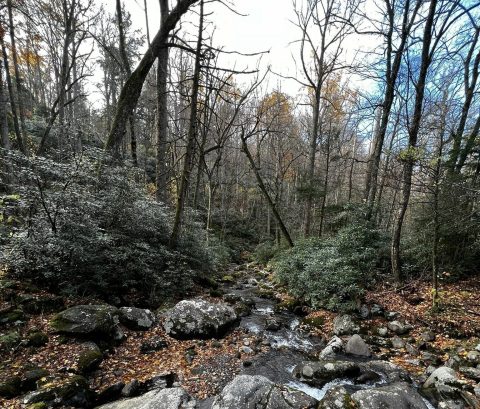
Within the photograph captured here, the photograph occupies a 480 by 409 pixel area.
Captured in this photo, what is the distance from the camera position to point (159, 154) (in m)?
9.64

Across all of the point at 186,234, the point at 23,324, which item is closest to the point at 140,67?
the point at 186,234

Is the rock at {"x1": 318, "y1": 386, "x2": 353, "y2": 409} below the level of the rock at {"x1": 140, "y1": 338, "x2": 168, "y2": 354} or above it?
above

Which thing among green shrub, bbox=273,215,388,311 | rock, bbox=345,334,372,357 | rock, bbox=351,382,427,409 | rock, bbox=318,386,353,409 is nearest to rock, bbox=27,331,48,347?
→ rock, bbox=318,386,353,409

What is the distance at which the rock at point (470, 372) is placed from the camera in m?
4.25

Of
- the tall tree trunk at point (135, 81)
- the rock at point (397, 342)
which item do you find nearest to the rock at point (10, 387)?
the tall tree trunk at point (135, 81)

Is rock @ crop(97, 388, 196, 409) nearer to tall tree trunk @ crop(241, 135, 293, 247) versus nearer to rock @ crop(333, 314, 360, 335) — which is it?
rock @ crop(333, 314, 360, 335)

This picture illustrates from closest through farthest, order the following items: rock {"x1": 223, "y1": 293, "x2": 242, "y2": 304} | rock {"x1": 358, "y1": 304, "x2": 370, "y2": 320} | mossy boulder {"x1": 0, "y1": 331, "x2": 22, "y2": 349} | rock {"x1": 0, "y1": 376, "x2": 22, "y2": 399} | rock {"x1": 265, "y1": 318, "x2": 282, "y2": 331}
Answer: rock {"x1": 0, "y1": 376, "x2": 22, "y2": 399}, mossy boulder {"x1": 0, "y1": 331, "x2": 22, "y2": 349}, rock {"x1": 265, "y1": 318, "x2": 282, "y2": 331}, rock {"x1": 358, "y1": 304, "x2": 370, "y2": 320}, rock {"x1": 223, "y1": 293, "x2": 242, "y2": 304}

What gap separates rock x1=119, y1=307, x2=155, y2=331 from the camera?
18.5 ft

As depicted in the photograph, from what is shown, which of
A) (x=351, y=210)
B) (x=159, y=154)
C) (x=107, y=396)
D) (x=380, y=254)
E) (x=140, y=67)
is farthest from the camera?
(x=351, y=210)

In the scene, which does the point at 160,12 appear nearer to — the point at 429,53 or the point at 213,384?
the point at 429,53

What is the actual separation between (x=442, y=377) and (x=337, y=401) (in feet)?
6.20

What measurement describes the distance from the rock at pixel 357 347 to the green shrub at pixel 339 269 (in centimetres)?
146

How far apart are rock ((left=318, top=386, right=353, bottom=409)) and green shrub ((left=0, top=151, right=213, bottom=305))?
15.0 ft

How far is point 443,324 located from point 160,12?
1159cm
